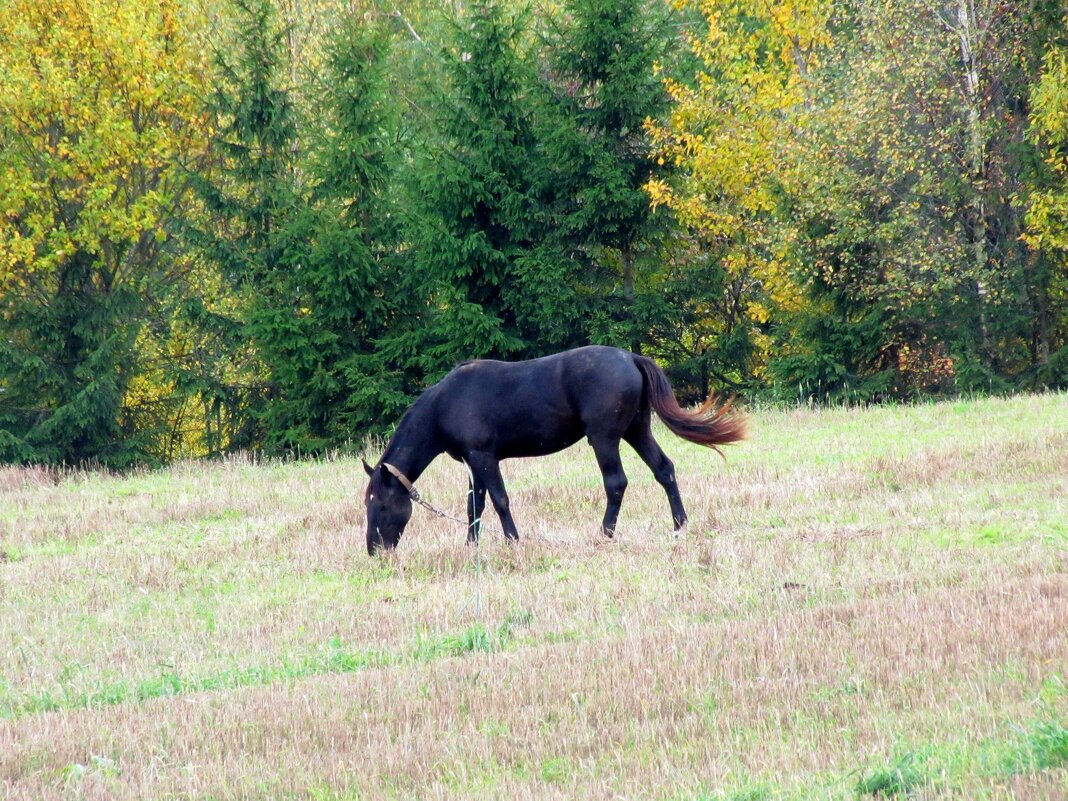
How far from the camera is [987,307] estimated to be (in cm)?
2278

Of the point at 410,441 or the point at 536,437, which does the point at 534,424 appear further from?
the point at 410,441

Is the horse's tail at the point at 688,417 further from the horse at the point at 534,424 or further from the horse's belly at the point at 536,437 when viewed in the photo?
the horse's belly at the point at 536,437

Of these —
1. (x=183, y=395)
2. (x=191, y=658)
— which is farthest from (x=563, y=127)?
(x=191, y=658)

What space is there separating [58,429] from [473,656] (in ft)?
73.2

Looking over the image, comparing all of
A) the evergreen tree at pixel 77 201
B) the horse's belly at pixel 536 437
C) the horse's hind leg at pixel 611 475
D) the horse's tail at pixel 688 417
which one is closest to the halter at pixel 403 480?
the horse's belly at pixel 536 437

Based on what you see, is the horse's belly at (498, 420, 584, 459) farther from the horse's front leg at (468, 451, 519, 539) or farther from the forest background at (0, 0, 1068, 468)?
the forest background at (0, 0, 1068, 468)

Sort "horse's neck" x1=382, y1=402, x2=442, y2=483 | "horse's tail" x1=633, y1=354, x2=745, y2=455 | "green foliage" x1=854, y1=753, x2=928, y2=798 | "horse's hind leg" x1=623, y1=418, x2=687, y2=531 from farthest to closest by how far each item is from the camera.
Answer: "horse's neck" x1=382, y1=402, x2=442, y2=483
"horse's hind leg" x1=623, y1=418, x2=687, y2=531
"horse's tail" x1=633, y1=354, x2=745, y2=455
"green foliage" x1=854, y1=753, x2=928, y2=798

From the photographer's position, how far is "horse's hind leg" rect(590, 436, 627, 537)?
10414 millimetres

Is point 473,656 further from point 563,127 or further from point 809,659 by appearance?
point 563,127

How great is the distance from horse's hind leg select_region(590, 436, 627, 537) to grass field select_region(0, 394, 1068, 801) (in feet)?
0.66

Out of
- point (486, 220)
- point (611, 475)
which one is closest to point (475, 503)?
point (611, 475)

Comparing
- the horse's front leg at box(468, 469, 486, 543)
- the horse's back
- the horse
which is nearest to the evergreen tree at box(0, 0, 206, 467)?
the horse

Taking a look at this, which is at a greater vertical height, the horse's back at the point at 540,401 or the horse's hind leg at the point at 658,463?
the horse's back at the point at 540,401

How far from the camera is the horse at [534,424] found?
10406mm
